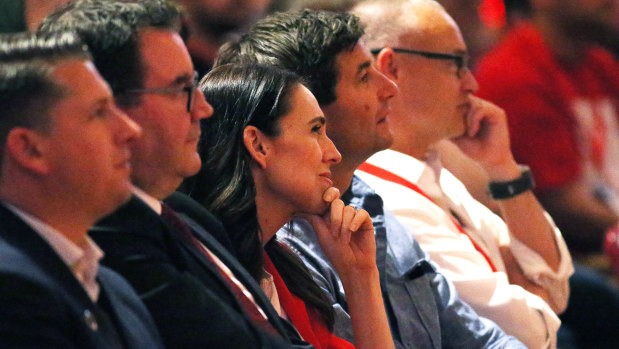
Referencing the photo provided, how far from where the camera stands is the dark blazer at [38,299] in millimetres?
1237

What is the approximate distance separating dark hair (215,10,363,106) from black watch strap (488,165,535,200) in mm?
928

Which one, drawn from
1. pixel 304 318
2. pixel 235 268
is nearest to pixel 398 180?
pixel 304 318

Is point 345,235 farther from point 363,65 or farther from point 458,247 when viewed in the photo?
point 458,247

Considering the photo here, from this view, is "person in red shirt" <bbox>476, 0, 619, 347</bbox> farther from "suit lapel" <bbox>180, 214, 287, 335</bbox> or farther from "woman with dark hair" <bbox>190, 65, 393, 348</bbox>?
"suit lapel" <bbox>180, 214, 287, 335</bbox>

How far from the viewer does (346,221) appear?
2133 mm

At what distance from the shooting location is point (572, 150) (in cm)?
409

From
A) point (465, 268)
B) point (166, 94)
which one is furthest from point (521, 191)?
point (166, 94)

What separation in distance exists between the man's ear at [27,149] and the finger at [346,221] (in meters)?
0.93

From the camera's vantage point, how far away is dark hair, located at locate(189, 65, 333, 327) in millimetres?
2012

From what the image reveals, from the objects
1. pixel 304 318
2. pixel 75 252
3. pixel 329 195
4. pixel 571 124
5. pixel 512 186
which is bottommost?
pixel 571 124

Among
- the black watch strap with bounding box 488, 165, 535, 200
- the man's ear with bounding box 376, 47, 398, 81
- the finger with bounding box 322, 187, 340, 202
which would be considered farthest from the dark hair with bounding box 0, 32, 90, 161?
the black watch strap with bounding box 488, 165, 535, 200

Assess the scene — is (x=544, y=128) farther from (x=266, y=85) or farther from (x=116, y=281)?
(x=116, y=281)

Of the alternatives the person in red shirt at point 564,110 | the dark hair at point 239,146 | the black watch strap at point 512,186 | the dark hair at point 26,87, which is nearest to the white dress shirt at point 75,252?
the dark hair at point 26,87

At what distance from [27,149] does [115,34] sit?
39cm
